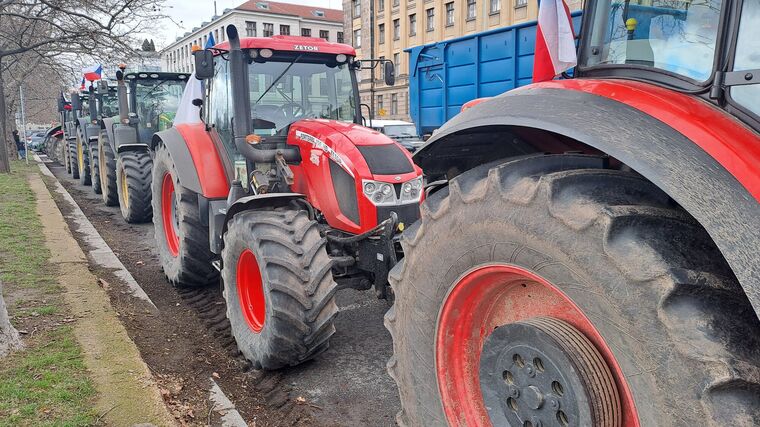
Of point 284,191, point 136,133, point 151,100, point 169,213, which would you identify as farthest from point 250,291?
point 151,100

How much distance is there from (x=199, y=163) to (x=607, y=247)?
4.57 metres

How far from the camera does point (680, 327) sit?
4.38 feet

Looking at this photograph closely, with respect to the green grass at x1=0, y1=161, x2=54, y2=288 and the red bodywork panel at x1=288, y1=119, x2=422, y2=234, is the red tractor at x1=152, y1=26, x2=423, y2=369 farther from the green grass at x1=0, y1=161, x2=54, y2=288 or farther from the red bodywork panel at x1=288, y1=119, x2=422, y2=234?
the green grass at x1=0, y1=161, x2=54, y2=288

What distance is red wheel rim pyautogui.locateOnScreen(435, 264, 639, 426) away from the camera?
1947 mm

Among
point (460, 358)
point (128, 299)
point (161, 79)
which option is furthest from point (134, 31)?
point (460, 358)

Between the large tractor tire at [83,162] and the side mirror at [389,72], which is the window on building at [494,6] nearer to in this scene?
the large tractor tire at [83,162]

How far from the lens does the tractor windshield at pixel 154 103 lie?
34.4ft

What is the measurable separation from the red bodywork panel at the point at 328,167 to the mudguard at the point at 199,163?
0.86 meters

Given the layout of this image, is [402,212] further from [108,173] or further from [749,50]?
[108,173]

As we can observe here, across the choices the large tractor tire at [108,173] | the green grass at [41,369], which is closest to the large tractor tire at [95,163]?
the large tractor tire at [108,173]

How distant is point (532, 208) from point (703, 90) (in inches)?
22.7

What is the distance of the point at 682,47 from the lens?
5.78 ft

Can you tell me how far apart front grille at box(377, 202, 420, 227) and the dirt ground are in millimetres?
980

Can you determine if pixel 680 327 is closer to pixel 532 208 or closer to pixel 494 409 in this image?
pixel 532 208
